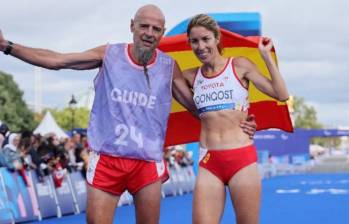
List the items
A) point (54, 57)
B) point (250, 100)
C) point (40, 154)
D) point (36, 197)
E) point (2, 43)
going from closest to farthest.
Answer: point (2, 43) → point (54, 57) → point (250, 100) → point (36, 197) → point (40, 154)

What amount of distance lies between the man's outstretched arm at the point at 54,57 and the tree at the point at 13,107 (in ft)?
178

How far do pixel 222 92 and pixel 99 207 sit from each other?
1.37 m

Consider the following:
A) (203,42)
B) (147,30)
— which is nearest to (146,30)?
(147,30)

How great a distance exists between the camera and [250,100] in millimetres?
6684

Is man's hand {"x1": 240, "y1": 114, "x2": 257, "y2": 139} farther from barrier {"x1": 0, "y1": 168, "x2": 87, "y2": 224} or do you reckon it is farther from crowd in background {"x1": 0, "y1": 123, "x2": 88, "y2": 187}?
crowd in background {"x1": 0, "y1": 123, "x2": 88, "y2": 187}

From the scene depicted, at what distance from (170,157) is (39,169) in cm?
936

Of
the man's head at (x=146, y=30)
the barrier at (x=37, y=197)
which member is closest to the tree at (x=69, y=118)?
the barrier at (x=37, y=197)

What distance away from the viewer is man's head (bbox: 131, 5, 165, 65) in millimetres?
5238

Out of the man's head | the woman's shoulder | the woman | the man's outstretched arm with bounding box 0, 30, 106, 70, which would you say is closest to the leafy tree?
the woman's shoulder

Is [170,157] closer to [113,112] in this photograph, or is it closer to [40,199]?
[40,199]

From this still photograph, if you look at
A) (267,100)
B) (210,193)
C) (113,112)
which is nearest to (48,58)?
(113,112)

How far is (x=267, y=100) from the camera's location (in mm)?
6648

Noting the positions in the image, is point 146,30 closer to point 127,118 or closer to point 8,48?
point 127,118

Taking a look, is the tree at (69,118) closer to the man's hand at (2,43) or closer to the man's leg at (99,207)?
the man's leg at (99,207)
